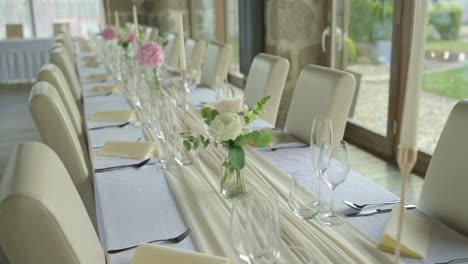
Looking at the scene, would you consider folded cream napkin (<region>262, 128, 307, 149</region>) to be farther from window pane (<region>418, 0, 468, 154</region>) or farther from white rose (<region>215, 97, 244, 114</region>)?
window pane (<region>418, 0, 468, 154</region>)

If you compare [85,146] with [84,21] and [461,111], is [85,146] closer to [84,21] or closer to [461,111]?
[461,111]

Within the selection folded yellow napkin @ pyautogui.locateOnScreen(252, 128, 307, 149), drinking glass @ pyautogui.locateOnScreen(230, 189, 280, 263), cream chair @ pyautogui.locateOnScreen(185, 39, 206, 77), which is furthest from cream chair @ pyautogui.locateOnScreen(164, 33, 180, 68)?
drinking glass @ pyautogui.locateOnScreen(230, 189, 280, 263)

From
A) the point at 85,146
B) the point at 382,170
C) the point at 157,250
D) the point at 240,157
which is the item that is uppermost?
the point at 240,157

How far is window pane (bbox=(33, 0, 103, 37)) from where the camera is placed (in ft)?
31.1

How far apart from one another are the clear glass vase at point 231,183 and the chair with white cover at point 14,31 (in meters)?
8.21

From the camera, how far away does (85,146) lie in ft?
8.87

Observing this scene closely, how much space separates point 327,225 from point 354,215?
0.12 m

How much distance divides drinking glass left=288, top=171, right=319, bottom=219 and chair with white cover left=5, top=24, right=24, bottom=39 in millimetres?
8348

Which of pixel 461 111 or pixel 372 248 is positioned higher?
pixel 461 111

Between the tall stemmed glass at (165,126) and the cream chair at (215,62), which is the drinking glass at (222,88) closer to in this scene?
the tall stemmed glass at (165,126)

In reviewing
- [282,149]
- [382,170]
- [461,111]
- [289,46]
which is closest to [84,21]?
[289,46]

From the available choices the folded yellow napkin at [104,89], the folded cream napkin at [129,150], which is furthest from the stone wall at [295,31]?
the folded cream napkin at [129,150]

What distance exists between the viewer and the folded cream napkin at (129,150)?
1.93m

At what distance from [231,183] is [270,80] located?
4.61 feet
